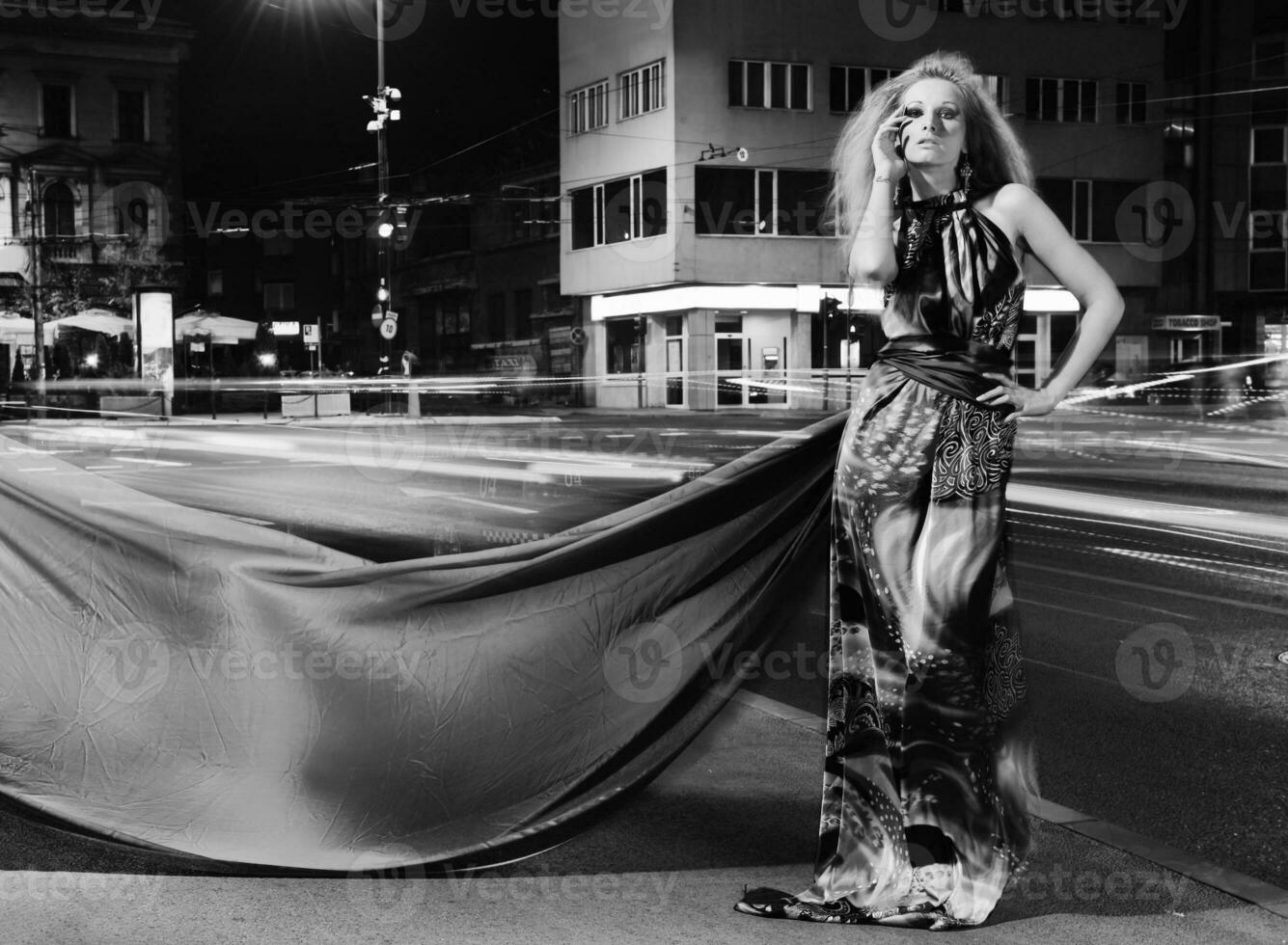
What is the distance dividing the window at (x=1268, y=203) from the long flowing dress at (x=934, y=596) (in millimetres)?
52160

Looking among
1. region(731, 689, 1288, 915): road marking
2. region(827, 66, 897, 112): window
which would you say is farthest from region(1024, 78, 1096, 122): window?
region(731, 689, 1288, 915): road marking

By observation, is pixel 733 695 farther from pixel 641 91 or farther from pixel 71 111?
pixel 71 111

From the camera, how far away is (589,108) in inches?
1861

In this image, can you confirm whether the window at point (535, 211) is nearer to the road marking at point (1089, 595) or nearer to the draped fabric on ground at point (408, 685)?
the road marking at point (1089, 595)

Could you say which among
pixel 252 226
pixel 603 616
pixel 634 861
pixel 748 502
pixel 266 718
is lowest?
pixel 634 861

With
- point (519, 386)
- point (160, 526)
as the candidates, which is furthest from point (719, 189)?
point (160, 526)

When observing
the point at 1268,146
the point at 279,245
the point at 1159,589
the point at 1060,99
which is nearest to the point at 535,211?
the point at 1060,99

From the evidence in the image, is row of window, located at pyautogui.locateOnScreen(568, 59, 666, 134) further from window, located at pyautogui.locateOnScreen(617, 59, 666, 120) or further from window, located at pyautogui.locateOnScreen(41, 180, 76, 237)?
window, located at pyautogui.locateOnScreen(41, 180, 76, 237)

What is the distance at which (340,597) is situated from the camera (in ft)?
12.5

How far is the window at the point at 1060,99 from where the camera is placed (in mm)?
47219

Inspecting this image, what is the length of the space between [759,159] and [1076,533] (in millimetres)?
33786

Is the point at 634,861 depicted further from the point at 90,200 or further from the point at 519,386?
the point at 90,200

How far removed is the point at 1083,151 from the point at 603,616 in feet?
157

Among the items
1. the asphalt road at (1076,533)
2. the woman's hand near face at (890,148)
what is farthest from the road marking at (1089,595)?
the woman's hand near face at (890,148)
